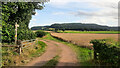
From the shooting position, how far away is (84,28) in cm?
10638

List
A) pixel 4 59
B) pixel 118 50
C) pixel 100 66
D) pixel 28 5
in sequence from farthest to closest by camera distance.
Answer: pixel 28 5 < pixel 4 59 < pixel 100 66 < pixel 118 50

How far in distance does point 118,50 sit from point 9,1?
527 inches

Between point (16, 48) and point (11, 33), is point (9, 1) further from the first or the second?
point (16, 48)

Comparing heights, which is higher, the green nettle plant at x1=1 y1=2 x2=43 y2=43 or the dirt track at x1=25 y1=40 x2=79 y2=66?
the green nettle plant at x1=1 y1=2 x2=43 y2=43

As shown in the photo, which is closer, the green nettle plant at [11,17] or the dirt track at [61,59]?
the dirt track at [61,59]

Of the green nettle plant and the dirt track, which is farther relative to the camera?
the green nettle plant

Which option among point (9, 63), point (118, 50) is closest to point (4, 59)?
point (9, 63)

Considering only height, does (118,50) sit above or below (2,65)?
above

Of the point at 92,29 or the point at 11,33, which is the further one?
the point at 92,29

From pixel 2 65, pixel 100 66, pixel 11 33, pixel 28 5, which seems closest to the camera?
pixel 100 66

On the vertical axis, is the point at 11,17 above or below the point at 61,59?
above

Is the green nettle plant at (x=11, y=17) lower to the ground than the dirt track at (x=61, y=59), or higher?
higher

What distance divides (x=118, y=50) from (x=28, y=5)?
14968 mm

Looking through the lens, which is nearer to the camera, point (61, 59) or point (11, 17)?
point (61, 59)
